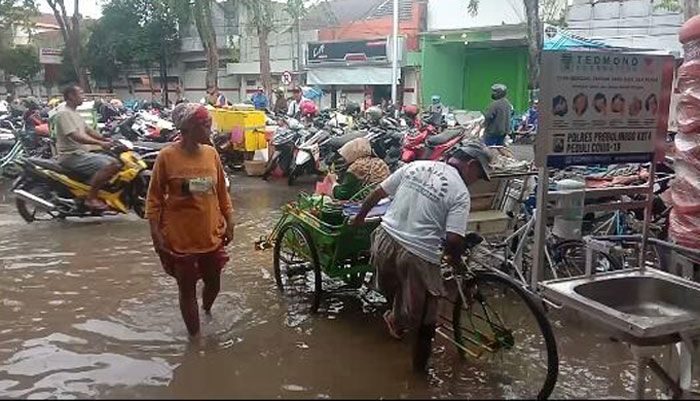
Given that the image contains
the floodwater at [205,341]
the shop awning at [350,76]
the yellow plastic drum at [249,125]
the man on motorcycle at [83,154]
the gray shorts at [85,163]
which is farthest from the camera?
the shop awning at [350,76]

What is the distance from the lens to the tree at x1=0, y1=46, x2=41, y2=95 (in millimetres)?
40000

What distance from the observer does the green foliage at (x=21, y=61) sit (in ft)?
131

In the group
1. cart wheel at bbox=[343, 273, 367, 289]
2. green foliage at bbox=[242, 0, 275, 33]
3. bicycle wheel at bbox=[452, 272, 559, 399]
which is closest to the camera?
bicycle wheel at bbox=[452, 272, 559, 399]

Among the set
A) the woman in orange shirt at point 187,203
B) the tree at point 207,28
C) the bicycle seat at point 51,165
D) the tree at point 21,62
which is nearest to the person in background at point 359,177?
the woman in orange shirt at point 187,203

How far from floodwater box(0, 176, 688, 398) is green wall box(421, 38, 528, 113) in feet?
64.9

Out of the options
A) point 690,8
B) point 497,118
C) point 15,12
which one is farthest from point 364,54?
point 15,12

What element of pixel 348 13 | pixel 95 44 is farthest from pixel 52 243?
pixel 95 44

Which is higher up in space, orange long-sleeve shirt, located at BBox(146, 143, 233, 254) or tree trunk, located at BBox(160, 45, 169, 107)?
tree trunk, located at BBox(160, 45, 169, 107)

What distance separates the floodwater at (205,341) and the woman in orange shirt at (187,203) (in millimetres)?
543

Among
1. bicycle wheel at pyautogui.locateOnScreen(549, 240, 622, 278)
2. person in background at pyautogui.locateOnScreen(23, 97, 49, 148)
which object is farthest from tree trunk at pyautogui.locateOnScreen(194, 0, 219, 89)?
bicycle wheel at pyautogui.locateOnScreen(549, 240, 622, 278)

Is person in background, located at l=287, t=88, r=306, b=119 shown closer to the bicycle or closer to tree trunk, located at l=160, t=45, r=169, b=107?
the bicycle

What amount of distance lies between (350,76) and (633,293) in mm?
23269

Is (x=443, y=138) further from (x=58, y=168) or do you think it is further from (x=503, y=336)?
(x=503, y=336)

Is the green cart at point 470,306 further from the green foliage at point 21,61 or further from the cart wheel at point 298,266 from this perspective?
the green foliage at point 21,61
